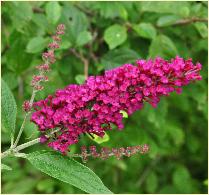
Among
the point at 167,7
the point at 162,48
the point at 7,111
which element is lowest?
the point at 7,111

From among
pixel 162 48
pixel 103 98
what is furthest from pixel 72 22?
pixel 103 98

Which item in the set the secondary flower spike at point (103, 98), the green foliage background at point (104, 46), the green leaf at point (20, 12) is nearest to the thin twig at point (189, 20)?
the green foliage background at point (104, 46)

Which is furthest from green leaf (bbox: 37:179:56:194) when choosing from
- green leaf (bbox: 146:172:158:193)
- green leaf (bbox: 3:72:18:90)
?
green leaf (bbox: 3:72:18:90)

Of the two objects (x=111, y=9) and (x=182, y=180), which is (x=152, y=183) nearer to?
(x=182, y=180)

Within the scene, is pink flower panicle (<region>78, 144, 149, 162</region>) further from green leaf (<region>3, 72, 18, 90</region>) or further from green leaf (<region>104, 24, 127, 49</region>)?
green leaf (<region>3, 72, 18, 90</region>)

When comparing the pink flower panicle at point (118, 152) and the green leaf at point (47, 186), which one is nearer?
the pink flower panicle at point (118, 152)

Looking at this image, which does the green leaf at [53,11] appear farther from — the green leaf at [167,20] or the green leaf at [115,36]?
the green leaf at [167,20]
